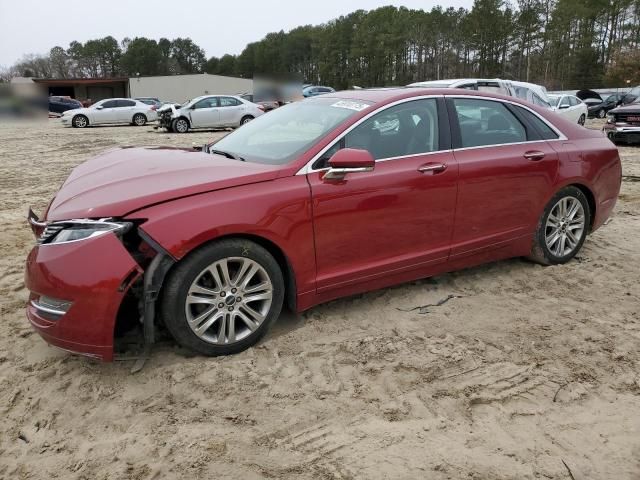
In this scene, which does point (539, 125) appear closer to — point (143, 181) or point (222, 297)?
point (222, 297)

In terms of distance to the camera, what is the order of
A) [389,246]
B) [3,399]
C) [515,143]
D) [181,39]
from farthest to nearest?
[181,39] → [515,143] → [389,246] → [3,399]

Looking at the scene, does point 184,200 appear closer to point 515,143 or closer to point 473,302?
point 473,302

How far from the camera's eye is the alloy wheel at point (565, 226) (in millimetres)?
4621

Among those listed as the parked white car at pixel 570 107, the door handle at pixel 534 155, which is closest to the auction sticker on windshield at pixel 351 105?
the door handle at pixel 534 155

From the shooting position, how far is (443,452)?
2.44 m

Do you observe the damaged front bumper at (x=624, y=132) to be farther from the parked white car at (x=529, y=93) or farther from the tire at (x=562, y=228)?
the tire at (x=562, y=228)

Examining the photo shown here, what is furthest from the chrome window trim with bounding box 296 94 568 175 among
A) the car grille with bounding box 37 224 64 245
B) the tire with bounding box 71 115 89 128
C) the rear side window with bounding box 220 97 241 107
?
the tire with bounding box 71 115 89 128

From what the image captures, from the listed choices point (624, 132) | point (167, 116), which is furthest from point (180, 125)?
point (624, 132)

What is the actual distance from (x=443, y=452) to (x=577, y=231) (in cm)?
315

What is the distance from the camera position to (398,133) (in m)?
3.78

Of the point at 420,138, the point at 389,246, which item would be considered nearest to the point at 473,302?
the point at 389,246

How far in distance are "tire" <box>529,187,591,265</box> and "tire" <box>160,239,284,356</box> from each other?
2.51 metres

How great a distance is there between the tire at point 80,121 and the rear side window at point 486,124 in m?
24.6

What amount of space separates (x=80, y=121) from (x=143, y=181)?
24.8 metres
